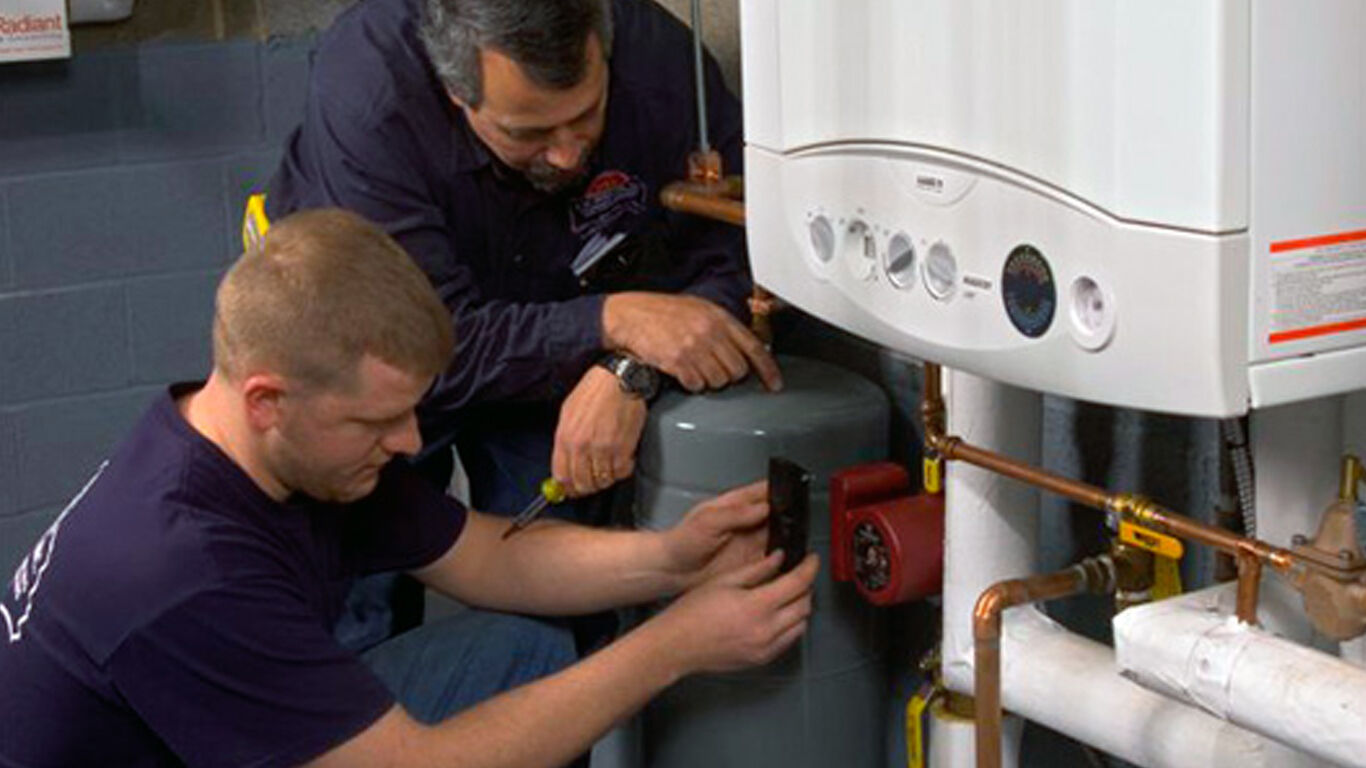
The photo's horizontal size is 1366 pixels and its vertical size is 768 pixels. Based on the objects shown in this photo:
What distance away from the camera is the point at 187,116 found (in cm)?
264

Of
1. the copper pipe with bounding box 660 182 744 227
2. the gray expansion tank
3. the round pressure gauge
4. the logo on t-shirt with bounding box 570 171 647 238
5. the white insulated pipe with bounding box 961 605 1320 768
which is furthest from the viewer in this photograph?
the logo on t-shirt with bounding box 570 171 647 238

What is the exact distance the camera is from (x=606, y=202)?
84.4 inches

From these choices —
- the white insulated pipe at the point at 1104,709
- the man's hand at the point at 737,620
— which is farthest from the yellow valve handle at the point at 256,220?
the white insulated pipe at the point at 1104,709

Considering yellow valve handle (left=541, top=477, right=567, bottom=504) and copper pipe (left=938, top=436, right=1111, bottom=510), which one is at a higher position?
copper pipe (left=938, top=436, right=1111, bottom=510)

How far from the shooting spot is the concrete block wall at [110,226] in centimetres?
258

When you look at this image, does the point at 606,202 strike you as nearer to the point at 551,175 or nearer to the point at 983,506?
the point at 551,175

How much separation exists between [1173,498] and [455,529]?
2.06 ft

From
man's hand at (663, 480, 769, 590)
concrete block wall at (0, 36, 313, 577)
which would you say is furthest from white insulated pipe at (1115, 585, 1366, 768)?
concrete block wall at (0, 36, 313, 577)

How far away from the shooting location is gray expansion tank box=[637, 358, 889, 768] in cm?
187

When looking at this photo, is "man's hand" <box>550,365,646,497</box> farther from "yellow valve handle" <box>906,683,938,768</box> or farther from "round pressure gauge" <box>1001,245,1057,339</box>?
"round pressure gauge" <box>1001,245,1057,339</box>

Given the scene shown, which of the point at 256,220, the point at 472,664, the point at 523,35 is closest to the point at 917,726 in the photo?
the point at 472,664

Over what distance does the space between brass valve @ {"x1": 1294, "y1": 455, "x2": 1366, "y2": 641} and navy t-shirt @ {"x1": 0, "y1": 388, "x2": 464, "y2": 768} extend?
71 cm

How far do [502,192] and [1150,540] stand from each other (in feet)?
2.80

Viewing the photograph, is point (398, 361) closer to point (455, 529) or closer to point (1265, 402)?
Answer: point (455, 529)
